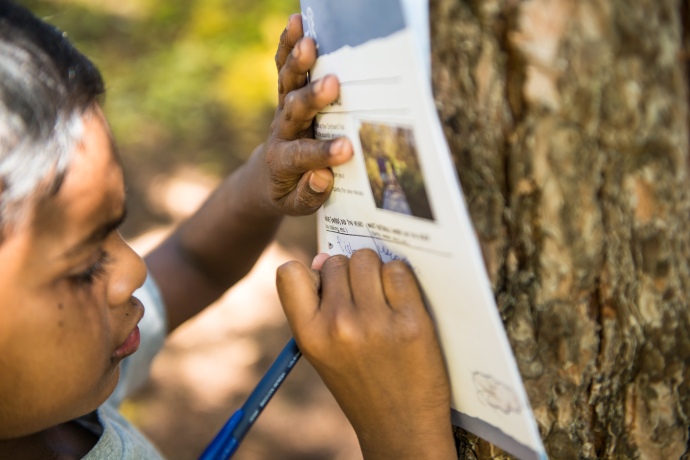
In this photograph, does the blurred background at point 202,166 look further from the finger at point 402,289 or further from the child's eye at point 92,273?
the finger at point 402,289

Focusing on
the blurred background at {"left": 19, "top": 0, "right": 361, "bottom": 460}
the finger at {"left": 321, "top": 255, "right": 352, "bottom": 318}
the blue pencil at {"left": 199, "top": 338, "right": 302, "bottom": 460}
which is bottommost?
the blurred background at {"left": 19, "top": 0, "right": 361, "bottom": 460}

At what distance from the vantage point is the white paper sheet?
61 centimetres

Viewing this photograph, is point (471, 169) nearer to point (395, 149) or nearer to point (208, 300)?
point (395, 149)

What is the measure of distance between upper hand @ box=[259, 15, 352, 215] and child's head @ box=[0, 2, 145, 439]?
22 cm

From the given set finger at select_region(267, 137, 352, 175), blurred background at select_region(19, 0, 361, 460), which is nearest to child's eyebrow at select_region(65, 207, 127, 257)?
finger at select_region(267, 137, 352, 175)

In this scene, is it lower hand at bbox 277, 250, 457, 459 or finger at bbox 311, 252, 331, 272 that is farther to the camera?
finger at bbox 311, 252, 331, 272

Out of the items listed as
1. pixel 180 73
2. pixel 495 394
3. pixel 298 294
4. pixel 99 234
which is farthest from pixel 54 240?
pixel 180 73

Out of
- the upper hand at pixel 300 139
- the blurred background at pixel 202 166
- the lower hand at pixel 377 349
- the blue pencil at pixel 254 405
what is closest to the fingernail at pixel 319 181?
the upper hand at pixel 300 139

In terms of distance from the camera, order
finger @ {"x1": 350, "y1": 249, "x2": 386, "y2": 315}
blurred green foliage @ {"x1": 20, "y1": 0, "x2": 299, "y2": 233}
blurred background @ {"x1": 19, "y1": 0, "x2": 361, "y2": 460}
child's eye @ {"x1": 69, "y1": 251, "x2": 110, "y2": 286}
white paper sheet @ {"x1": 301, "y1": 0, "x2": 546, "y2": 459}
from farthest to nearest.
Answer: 1. blurred green foliage @ {"x1": 20, "y1": 0, "x2": 299, "y2": 233}
2. blurred background @ {"x1": 19, "y1": 0, "x2": 361, "y2": 460}
3. child's eye @ {"x1": 69, "y1": 251, "x2": 110, "y2": 286}
4. finger @ {"x1": 350, "y1": 249, "x2": 386, "y2": 315}
5. white paper sheet @ {"x1": 301, "y1": 0, "x2": 546, "y2": 459}

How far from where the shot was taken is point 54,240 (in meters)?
0.77

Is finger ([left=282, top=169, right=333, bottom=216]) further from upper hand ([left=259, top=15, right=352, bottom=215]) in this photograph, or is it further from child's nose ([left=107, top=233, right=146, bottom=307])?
child's nose ([left=107, top=233, right=146, bottom=307])

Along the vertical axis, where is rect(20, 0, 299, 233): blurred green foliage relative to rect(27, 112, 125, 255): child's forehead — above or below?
below

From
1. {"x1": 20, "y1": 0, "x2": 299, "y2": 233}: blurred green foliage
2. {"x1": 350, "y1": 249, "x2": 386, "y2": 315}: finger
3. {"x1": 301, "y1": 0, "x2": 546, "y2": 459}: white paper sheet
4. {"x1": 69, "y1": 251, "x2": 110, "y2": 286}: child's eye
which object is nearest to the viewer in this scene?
{"x1": 301, "y1": 0, "x2": 546, "y2": 459}: white paper sheet

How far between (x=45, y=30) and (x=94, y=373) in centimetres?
45
